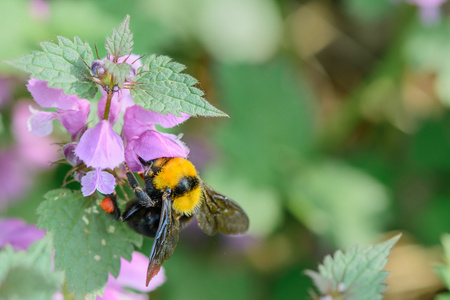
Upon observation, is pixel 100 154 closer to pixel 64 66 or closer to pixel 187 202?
pixel 64 66

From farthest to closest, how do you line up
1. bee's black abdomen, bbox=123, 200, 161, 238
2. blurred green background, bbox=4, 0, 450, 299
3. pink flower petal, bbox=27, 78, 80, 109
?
blurred green background, bbox=4, 0, 450, 299 < bee's black abdomen, bbox=123, 200, 161, 238 < pink flower petal, bbox=27, 78, 80, 109

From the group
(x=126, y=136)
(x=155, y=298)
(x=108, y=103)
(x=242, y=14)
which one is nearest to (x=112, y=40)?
(x=108, y=103)

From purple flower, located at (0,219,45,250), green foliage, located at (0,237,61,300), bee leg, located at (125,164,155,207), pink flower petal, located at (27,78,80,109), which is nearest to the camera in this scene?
green foliage, located at (0,237,61,300)

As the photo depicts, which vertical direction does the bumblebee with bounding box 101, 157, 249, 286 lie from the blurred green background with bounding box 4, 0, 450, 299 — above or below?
above

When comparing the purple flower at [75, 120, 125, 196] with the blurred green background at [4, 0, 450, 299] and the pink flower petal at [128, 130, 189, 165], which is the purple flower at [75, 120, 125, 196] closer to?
the pink flower petal at [128, 130, 189, 165]

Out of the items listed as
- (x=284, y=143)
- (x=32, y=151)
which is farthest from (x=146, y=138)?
(x=284, y=143)

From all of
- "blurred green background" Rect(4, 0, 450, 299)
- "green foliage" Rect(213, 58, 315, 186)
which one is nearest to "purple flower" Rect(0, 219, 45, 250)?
"blurred green background" Rect(4, 0, 450, 299)

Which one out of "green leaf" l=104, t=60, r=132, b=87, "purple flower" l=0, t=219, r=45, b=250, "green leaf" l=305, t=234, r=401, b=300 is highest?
"green leaf" l=104, t=60, r=132, b=87
